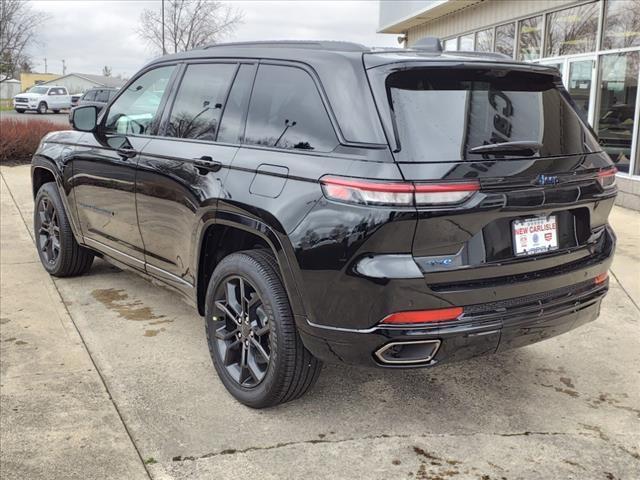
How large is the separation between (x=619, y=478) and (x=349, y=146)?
6.01 ft

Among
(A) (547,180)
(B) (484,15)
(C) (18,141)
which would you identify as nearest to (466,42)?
(B) (484,15)

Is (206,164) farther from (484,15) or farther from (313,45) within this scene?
(484,15)

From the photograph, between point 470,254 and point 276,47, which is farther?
point 276,47

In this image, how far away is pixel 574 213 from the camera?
10.3 ft

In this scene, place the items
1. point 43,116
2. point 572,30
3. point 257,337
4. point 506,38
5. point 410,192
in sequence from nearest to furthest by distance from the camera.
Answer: point 410,192 < point 257,337 < point 572,30 < point 506,38 < point 43,116

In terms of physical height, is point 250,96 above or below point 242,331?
above

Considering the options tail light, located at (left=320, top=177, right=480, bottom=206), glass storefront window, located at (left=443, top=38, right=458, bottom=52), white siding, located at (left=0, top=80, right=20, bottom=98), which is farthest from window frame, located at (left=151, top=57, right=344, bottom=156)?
white siding, located at (left=0, top=80, right=20, bottom=98)

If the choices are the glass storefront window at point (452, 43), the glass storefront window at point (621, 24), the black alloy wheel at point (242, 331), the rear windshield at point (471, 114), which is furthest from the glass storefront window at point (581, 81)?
the black alloy wheel at point (242, 331)

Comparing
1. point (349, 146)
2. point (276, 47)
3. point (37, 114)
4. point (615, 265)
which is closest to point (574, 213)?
point (349, 146)

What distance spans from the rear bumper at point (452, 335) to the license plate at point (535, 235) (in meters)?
0.22

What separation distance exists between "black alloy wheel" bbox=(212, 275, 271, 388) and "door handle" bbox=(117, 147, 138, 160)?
1262mm

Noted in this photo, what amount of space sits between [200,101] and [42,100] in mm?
41603

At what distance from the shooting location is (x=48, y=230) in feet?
18.9

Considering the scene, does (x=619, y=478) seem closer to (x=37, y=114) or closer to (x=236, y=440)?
(x=236, y=440)
